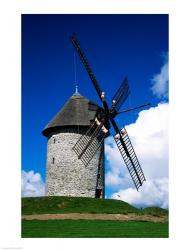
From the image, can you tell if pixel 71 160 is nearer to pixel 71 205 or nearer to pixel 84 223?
pixel 71 205

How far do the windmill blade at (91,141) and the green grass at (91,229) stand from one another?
815 centimetres

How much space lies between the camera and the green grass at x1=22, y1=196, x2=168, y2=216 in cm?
2805

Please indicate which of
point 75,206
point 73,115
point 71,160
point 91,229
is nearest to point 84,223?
point 91,229

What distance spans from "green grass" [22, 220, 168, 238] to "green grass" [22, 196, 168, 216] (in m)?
4.53

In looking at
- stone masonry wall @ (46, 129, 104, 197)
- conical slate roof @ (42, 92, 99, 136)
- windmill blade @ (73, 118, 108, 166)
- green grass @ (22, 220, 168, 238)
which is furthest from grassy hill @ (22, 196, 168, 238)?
conical slate roof @ (42, 92, 99, 136)

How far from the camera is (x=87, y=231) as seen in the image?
1939 cm

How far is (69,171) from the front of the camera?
110 ft

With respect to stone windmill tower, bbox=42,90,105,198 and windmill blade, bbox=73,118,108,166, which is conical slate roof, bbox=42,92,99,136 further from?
windmill blade, bbox=73,118,108,166

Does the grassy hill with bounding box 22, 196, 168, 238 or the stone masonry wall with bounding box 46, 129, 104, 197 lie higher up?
the stone masonry wall with bounding box 46, 129, 104, 197

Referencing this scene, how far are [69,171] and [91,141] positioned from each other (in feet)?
12.7

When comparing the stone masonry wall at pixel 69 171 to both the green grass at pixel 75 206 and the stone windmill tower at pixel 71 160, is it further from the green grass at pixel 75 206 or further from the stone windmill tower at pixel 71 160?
the green grass at pixel 75 206
